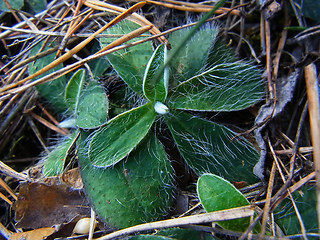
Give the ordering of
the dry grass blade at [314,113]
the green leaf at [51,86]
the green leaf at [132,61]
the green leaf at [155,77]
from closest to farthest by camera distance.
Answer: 1. the dry grass blade at [314,113]
2. the green leaf at [155,77]
3. the green leaf at [132,61]
4. the green leaf at [51,86]

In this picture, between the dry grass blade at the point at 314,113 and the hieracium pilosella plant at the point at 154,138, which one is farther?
the hieracium pilosella plant at the point at 154,138

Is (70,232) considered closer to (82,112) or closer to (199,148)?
(82,112)

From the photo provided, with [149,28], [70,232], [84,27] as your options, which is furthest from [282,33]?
[70,232]

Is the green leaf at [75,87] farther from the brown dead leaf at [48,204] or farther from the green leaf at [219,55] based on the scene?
the green leaf at [219,55]

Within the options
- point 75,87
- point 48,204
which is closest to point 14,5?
point 75,87

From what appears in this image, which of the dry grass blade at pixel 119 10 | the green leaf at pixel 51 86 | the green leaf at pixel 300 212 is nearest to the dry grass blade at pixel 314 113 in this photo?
the green leaf at pixel 300 212

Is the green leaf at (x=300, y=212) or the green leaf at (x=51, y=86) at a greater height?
the green leaf at (x=51, y=86)

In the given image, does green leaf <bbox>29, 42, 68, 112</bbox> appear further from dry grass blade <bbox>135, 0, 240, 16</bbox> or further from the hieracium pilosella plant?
dry grass blade <bbox>135, 0, 240, 16</bbox>

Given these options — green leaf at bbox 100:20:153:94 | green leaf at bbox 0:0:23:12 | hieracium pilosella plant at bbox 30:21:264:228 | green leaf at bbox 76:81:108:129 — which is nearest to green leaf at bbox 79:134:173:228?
hieracium pilosella plant at bbox 30:21:264:228

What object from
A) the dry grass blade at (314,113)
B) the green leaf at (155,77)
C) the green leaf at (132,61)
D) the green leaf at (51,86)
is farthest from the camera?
the green leaf at (51,86)
